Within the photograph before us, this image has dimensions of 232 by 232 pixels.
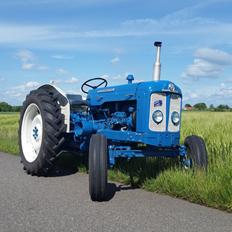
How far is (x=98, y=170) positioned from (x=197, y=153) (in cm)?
157

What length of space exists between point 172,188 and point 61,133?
2.37 m

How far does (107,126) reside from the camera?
25.0ft

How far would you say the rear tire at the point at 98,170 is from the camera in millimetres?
5910

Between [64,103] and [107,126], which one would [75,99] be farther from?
[107,126]

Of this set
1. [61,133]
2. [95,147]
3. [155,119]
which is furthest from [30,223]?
→ [61,133]

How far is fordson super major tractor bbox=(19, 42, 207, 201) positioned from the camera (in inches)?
263

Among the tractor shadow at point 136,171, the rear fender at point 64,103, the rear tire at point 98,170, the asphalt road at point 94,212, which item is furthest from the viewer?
the rear fender at point 64,103

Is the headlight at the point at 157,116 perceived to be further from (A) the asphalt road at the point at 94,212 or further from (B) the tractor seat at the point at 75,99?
(B) the tractor seat at the point at 75,99

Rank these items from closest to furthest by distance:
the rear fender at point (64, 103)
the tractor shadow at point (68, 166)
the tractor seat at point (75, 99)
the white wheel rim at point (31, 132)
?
the rear fender at point (64, 103)
the tractor shadow at point (68, 166)
the white wheel rim at point (31, 132)
the tractor seat at point (75, 99)

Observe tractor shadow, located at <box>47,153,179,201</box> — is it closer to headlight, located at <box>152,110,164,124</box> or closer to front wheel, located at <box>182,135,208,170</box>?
front wheel, located at <box>182,135,208,170</box>

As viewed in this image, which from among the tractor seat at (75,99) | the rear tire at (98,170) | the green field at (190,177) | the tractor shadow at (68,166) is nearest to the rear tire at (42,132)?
the tractor shadow at (68,166)

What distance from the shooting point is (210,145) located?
816 centimetres

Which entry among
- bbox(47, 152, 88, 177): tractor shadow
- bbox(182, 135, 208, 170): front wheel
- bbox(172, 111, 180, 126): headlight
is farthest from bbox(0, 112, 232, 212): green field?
bbox(47, 152, 88, 177): tractor shadow

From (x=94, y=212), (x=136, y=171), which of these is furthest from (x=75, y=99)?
(x=94, y=212)
